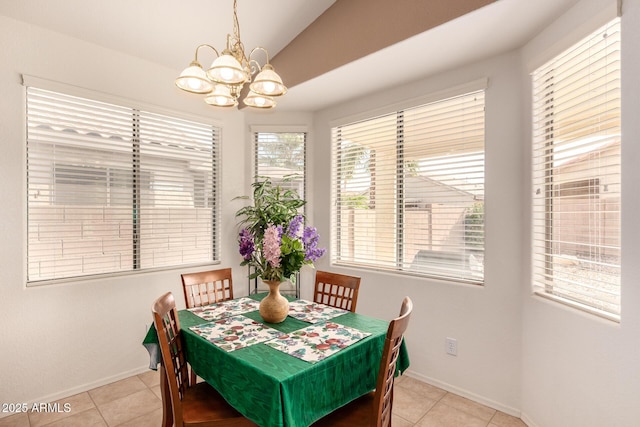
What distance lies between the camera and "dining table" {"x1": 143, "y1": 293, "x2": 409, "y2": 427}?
1.24 m

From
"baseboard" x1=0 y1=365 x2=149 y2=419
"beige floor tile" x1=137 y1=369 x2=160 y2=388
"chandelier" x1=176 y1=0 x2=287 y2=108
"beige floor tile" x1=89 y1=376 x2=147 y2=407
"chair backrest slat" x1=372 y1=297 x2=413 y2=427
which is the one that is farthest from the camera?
"beige floor tile" x1=137 y1=369 x2=160 y2=388

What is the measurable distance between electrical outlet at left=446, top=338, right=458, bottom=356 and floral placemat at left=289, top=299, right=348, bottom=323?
1.07 m

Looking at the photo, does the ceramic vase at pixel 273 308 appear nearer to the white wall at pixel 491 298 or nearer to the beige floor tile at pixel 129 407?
the beige floor tile at pixel 129 407

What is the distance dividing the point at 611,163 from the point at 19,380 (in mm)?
3840

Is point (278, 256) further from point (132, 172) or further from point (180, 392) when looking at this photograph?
point (132, 172)

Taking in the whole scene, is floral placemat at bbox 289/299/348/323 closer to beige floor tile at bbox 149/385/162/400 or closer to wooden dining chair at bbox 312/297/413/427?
wooden dining chair at bbox 312/297/413/427

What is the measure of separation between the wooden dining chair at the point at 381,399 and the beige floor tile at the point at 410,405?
70cm

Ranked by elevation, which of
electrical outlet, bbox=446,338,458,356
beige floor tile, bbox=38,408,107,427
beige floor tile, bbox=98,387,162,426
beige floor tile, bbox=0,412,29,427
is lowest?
beige floor tile, bbox=98,387,162,426

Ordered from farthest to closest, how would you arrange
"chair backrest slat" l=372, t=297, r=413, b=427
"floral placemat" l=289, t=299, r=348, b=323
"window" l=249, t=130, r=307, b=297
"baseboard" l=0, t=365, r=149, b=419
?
"window" l=249, t=130, r=307, b=297 < "baseboard" l=0, t=365, r=149, b=419 < "floral placemat" l=289, t=299, r=348, b=323 < "chair backrest slat" l=372, t=297, r=413, b=427

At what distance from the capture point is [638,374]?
1.41m

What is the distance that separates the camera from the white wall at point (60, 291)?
2.17 m

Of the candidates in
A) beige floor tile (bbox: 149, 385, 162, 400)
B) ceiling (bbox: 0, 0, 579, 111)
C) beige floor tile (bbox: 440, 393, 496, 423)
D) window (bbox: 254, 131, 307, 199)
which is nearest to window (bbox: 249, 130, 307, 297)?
window (bbox: 254, 131, 307, 199)

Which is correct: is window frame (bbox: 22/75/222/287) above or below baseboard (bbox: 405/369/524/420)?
above

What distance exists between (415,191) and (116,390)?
291cm
